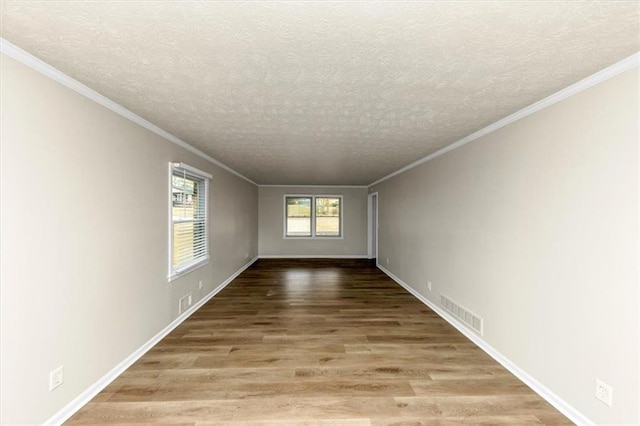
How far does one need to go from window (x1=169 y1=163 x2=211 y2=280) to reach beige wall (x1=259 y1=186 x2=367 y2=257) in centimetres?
413

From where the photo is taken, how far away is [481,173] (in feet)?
9.77

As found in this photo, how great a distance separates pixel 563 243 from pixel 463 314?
1.58 m

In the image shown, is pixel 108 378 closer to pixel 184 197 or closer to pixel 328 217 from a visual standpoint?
pixel 184 197

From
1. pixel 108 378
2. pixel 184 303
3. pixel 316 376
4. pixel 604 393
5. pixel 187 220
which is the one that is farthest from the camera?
pixel 187 220

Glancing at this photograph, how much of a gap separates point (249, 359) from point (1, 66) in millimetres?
2709

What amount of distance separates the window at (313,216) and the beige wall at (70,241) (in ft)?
18.1

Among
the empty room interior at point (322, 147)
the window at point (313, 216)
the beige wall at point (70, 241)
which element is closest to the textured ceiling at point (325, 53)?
the empty room interior at point (322, 147)

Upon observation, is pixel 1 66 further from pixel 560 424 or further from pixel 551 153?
pixel 560 424

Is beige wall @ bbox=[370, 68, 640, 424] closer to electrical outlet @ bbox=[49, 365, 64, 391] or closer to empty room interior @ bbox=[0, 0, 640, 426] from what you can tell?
empty room interior @ bbox=[0, 0, 640, 426]

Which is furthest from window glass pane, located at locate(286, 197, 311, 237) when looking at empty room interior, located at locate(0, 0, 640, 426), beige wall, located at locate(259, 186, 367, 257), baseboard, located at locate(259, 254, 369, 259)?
empty room interior, located at locate(0, 0, 640, 426)

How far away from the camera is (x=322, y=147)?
12.1 feet

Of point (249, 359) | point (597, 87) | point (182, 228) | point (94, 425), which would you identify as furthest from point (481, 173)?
point (94, 425)

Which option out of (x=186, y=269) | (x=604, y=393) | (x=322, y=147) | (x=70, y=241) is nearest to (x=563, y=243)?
(x=604, y=393)

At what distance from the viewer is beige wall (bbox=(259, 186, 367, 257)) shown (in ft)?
27.8
